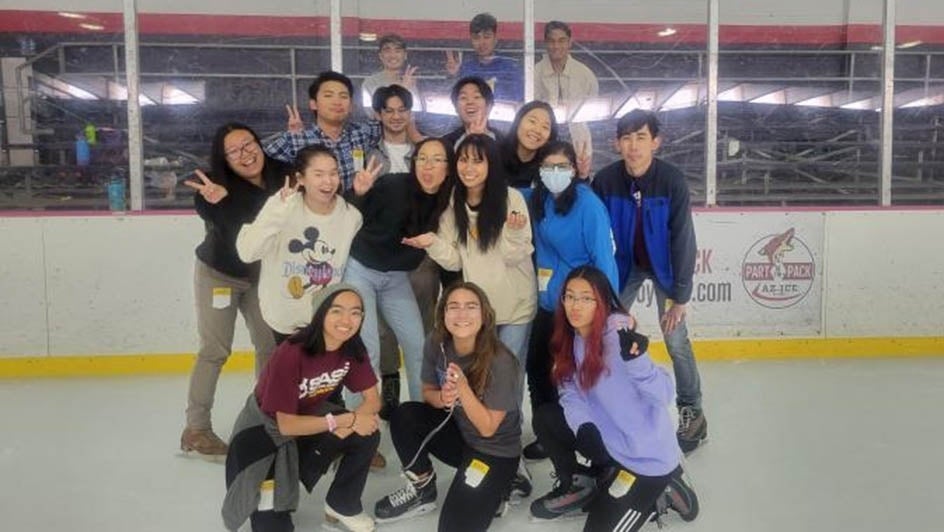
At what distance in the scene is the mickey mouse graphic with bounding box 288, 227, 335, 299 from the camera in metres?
2.71

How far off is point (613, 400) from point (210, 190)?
1.55 m

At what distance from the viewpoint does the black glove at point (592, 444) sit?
97.0 inches

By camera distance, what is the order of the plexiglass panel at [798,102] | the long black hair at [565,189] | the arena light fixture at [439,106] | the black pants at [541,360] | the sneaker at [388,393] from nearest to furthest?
1. the long black hair at [565,189]
2. the black pants at [541,360]
3. the sneaker at [388,393]
4. the arena light fixture at [439,106]
5. the plexiglass panel at [798,102]

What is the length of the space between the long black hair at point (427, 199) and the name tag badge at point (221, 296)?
32.1 inches

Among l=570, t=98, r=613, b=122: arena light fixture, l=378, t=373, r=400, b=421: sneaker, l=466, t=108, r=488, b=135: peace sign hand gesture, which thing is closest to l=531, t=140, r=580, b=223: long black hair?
l=466, t=108, r=488, b=135: peace sign hand gesture

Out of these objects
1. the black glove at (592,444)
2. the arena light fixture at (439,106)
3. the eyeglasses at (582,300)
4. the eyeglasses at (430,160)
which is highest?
the arena light fixture at (439,106)

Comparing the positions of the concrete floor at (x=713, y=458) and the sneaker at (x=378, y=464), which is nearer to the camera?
the concrete floor at (x=713, y=458)

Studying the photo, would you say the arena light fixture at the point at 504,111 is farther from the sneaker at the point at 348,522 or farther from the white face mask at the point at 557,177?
the sneaker at the point at 348,522

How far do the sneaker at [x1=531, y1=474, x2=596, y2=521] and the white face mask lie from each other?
961mm

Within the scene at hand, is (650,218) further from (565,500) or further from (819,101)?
(819,101)

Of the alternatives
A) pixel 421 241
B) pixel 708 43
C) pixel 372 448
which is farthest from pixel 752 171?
pixel 372 448

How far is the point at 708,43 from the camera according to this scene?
16.1ft

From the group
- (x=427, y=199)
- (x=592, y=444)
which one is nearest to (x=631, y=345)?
(x=592, y=444)

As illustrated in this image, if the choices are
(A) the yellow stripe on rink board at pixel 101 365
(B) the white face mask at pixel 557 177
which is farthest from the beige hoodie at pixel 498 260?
(A) the yellow stripe on rink board at pixel 101 365
